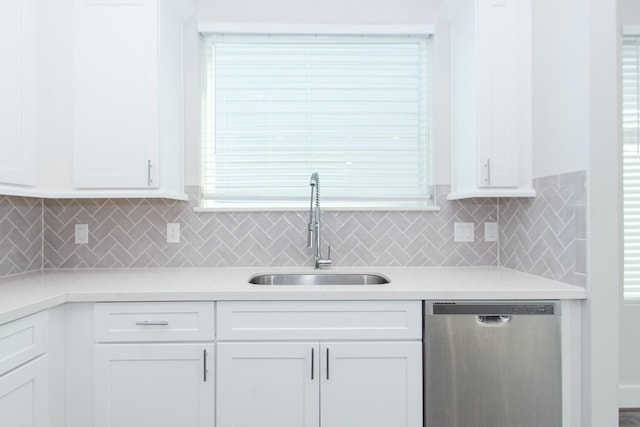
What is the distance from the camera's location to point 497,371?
5.15 feet

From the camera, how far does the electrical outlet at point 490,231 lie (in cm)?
227

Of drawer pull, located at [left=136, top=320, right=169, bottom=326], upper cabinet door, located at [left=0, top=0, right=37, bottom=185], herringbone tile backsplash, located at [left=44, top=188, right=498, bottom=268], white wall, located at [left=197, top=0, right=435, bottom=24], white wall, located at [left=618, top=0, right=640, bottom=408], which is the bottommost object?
white wall, located at [left=618, top=0, right=640, bottom=408]

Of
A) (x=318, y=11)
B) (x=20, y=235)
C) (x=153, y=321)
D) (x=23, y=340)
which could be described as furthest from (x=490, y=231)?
(x=20, y=235)

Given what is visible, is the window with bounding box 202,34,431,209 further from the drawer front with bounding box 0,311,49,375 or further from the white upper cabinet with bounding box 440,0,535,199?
the drawer front with bounding box 0,311,49,375

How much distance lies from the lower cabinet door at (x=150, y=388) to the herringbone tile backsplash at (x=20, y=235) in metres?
0.87

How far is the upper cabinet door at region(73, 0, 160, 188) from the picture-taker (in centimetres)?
187

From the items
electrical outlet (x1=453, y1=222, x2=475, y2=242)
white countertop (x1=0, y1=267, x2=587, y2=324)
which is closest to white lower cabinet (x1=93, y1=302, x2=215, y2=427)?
white countertop (x1=0, y1=267, x2=587, y2=324)

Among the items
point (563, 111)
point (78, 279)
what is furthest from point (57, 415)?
point (563, 111)

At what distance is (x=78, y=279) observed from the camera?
1.86 meters

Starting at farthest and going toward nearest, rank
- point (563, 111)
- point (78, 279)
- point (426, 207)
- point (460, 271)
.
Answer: point (426, 207)
point (460, 271)
point (78, 279)
point (563, 111)

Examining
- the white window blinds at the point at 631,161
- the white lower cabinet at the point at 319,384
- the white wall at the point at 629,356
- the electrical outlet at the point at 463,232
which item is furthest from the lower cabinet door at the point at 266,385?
the white window blinds at the point at 631,161

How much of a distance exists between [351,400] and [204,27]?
2225 mm

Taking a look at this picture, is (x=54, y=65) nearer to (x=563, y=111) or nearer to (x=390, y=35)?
(x=390, y=35)

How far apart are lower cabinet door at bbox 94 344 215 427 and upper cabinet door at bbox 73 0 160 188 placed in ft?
2.80
